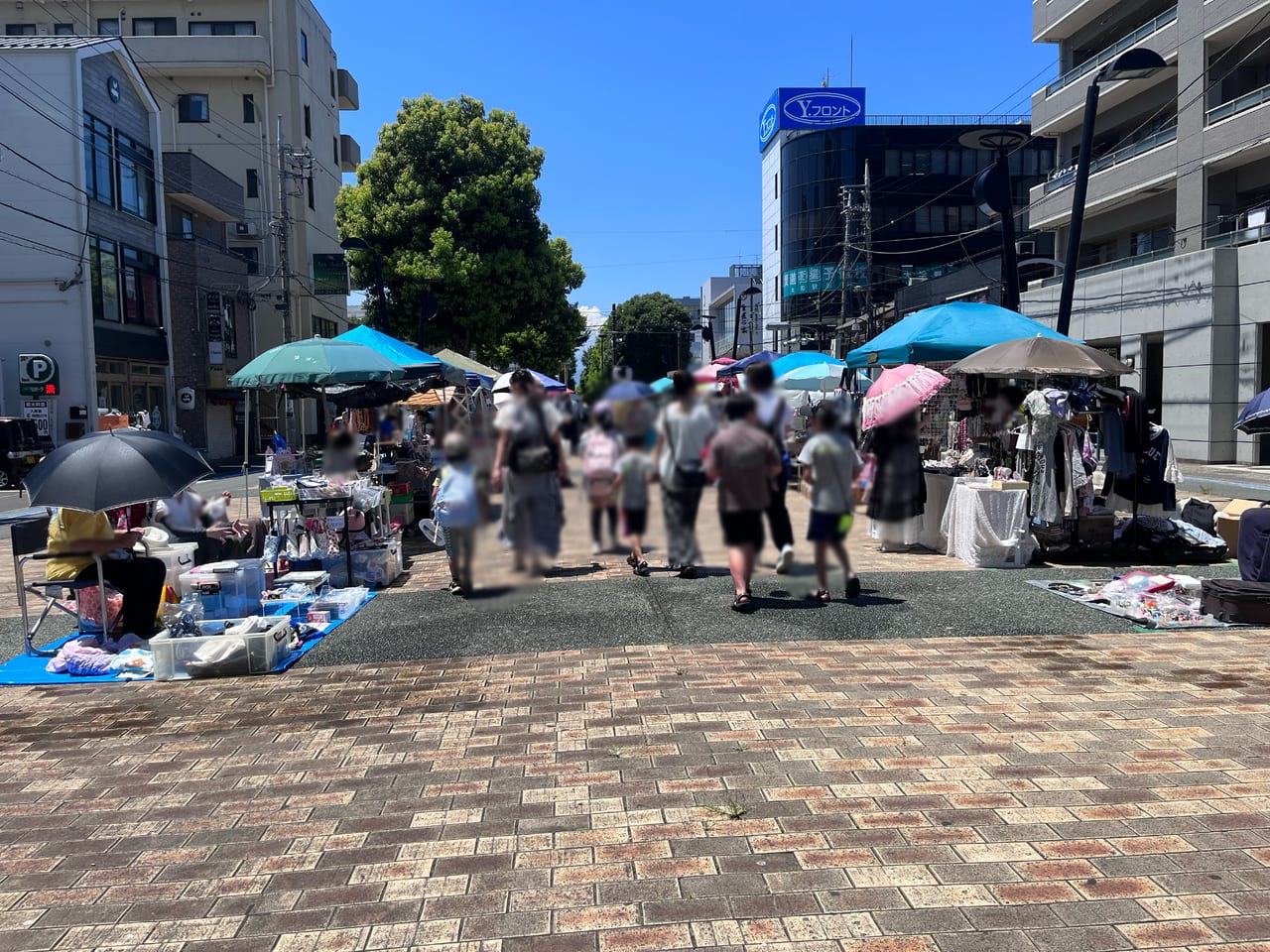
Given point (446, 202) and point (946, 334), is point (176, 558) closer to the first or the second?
point (446, 202)

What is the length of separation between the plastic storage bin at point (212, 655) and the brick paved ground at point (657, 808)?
34cm

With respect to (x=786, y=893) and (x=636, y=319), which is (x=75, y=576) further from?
(x=636, y=319)

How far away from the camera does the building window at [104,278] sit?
43875 mm

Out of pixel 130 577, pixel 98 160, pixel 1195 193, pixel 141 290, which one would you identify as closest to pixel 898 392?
pixel 130 577

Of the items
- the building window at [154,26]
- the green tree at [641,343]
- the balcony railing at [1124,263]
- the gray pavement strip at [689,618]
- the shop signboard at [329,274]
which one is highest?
the building window at [154,26]

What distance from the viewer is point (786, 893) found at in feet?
24.1

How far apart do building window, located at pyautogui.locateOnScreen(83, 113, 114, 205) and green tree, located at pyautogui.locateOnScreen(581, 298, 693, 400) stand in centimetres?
4691

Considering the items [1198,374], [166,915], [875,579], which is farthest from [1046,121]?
[166,915]

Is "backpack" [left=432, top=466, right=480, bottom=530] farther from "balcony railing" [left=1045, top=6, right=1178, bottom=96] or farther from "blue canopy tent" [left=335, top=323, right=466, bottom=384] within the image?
"balcony railing" [left=1045, top=6, right=1178, bottom=96]

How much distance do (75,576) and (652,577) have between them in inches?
453

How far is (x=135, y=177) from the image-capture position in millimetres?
47750

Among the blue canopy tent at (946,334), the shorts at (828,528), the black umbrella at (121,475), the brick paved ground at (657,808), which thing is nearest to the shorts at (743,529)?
the shorts at (828,528)

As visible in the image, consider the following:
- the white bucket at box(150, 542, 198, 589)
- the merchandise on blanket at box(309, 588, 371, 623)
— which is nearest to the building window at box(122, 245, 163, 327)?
the white bucket at box(150, 542, 198, 589)

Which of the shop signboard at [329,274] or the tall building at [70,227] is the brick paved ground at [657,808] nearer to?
the shop signboard at [329,274]
